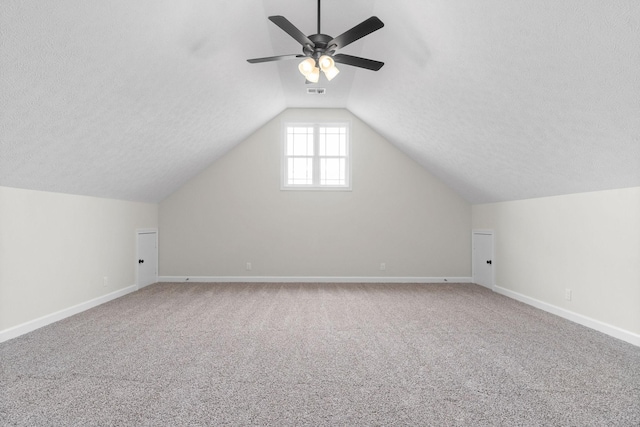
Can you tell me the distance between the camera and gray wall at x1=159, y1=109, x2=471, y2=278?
21.2ft

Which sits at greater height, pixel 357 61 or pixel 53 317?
pixel 357 61

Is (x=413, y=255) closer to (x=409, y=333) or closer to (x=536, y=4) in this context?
(x=409, y=333)

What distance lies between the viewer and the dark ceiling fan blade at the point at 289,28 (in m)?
2.69

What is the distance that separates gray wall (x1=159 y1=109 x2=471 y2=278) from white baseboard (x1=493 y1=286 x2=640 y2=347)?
1649mm

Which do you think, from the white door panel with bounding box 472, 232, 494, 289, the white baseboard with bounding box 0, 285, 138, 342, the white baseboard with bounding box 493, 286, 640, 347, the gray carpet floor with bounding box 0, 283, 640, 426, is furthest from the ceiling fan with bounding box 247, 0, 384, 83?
the white door panel with bounding box 472, 232, 494, 289

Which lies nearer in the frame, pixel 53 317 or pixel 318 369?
pixel 318 369

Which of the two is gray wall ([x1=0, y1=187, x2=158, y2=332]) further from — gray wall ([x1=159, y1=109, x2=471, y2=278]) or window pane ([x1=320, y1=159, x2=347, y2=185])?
window pane ([x1=320, y1=159, x2=347, y2=185])

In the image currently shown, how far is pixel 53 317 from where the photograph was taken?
385cm

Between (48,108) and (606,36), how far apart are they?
3.71 meters

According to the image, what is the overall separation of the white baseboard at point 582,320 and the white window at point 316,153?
3.37 meters

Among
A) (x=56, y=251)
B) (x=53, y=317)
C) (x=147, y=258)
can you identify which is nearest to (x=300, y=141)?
(x=147, y=258)

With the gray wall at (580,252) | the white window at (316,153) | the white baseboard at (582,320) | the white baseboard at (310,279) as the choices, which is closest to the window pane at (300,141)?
the white window at (316,153)

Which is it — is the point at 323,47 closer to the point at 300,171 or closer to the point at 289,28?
the point at 289,28

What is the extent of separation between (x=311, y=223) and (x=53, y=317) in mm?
3850
